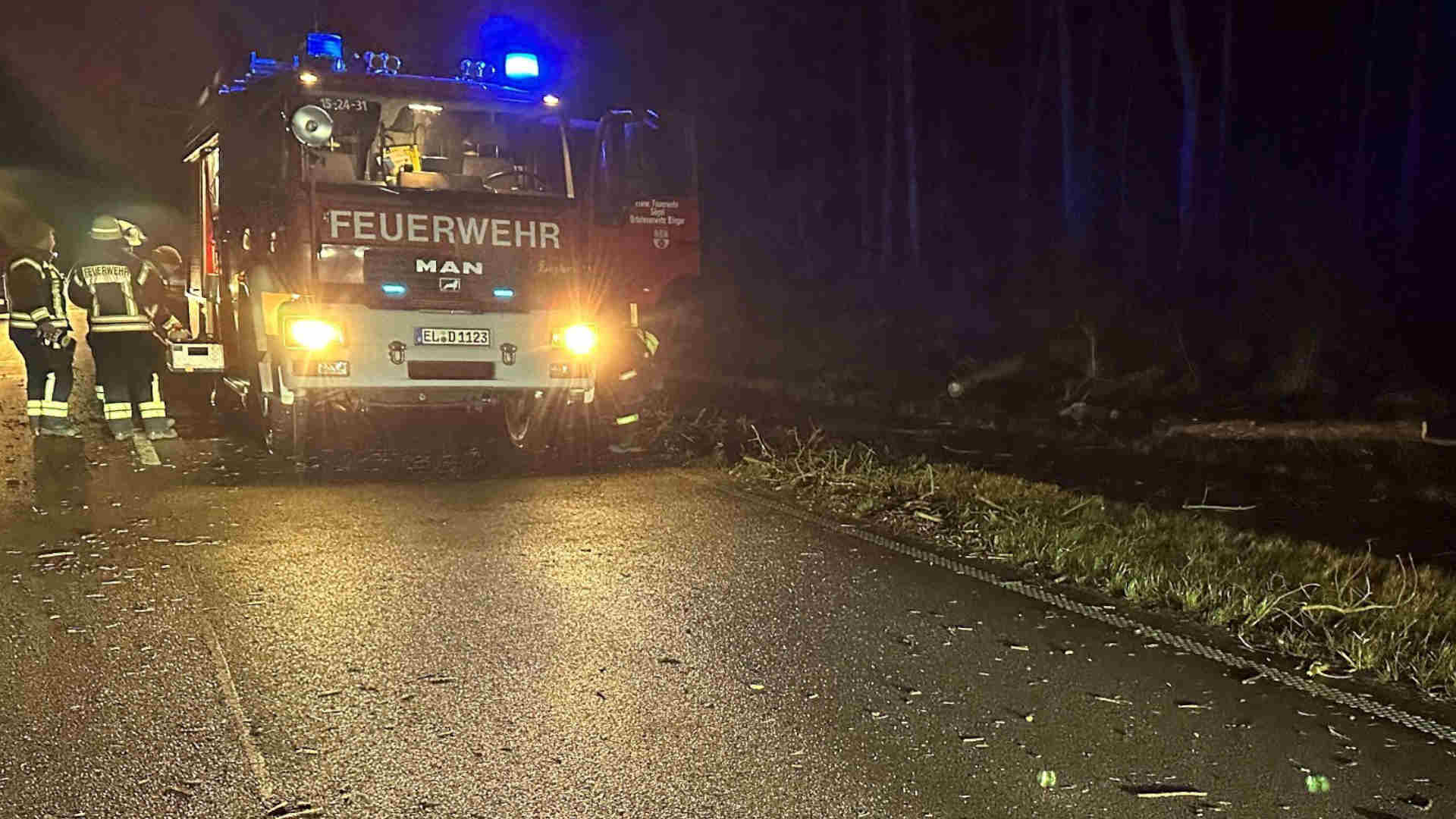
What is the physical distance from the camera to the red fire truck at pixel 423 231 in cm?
789

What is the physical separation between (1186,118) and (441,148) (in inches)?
543

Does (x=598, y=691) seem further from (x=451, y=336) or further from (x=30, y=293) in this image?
(x=30, y=293)

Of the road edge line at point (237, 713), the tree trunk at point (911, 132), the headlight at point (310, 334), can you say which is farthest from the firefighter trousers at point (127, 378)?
the tree trunk at point (911, 132)

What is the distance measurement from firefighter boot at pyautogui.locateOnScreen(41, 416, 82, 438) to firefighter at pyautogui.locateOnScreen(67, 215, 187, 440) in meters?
0.29

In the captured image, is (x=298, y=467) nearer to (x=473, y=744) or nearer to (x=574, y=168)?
(x=574, y=168)

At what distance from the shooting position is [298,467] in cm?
820

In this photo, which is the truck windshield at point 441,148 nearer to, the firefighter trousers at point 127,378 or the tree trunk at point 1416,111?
the firefighter trousers at point 127,378

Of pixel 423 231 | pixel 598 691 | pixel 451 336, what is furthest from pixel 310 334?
pixel 598 691

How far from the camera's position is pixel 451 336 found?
8.13 m

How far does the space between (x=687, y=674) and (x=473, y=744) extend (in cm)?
88

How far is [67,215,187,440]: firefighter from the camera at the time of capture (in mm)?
9266

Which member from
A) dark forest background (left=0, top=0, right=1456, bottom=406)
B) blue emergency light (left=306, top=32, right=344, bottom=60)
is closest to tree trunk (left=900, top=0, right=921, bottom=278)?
dark forest background (left=0, top=0, right=1456, bottom=406)

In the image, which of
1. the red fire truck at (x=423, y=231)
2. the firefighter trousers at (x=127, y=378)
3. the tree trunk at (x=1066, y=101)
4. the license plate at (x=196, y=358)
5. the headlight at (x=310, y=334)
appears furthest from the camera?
the tree trunk at (x=1066, y=101)

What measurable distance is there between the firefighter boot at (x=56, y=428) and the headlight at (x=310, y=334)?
287cm
